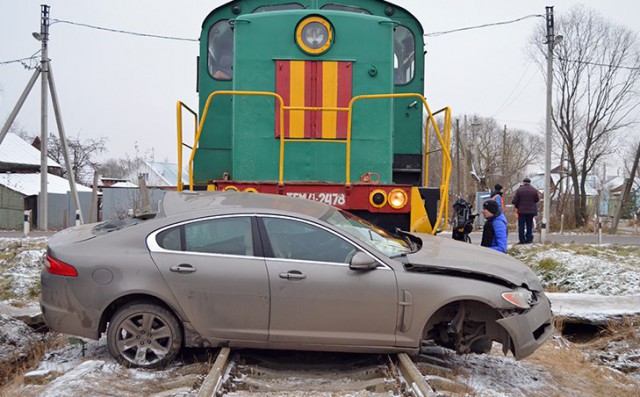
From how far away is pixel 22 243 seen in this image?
487 inches

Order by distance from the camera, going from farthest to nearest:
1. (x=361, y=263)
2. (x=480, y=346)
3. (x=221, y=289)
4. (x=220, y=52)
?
(x=220, y=52) → (x=480, y=346) → (x=221, y=289) → (x=361, y=263)

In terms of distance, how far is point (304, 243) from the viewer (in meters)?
4.70

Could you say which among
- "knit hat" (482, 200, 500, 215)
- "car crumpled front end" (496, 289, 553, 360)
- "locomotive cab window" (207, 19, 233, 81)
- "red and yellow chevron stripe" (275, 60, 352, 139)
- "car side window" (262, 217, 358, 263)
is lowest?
"car crumpled front end" (496, 289, 553, 360)

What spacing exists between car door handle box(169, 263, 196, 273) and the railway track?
0.73 m

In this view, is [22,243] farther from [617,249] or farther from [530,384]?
[617,249]

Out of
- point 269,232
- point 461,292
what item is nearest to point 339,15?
point 269,232

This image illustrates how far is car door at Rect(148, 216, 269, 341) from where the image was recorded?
4.52m

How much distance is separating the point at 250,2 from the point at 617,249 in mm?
9773

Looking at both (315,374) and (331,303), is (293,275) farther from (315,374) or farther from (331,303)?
(315,374)

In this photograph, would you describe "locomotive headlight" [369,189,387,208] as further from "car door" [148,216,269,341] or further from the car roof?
"car door" [148,216,269,341]

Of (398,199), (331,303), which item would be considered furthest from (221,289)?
(398,199)

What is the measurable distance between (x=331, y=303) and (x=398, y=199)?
1.92 m

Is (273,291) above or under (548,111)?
under

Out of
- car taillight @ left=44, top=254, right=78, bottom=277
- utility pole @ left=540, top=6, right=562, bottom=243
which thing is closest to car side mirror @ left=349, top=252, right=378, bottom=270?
car taillight @ left=44, top=254, right=78, bottom=277
